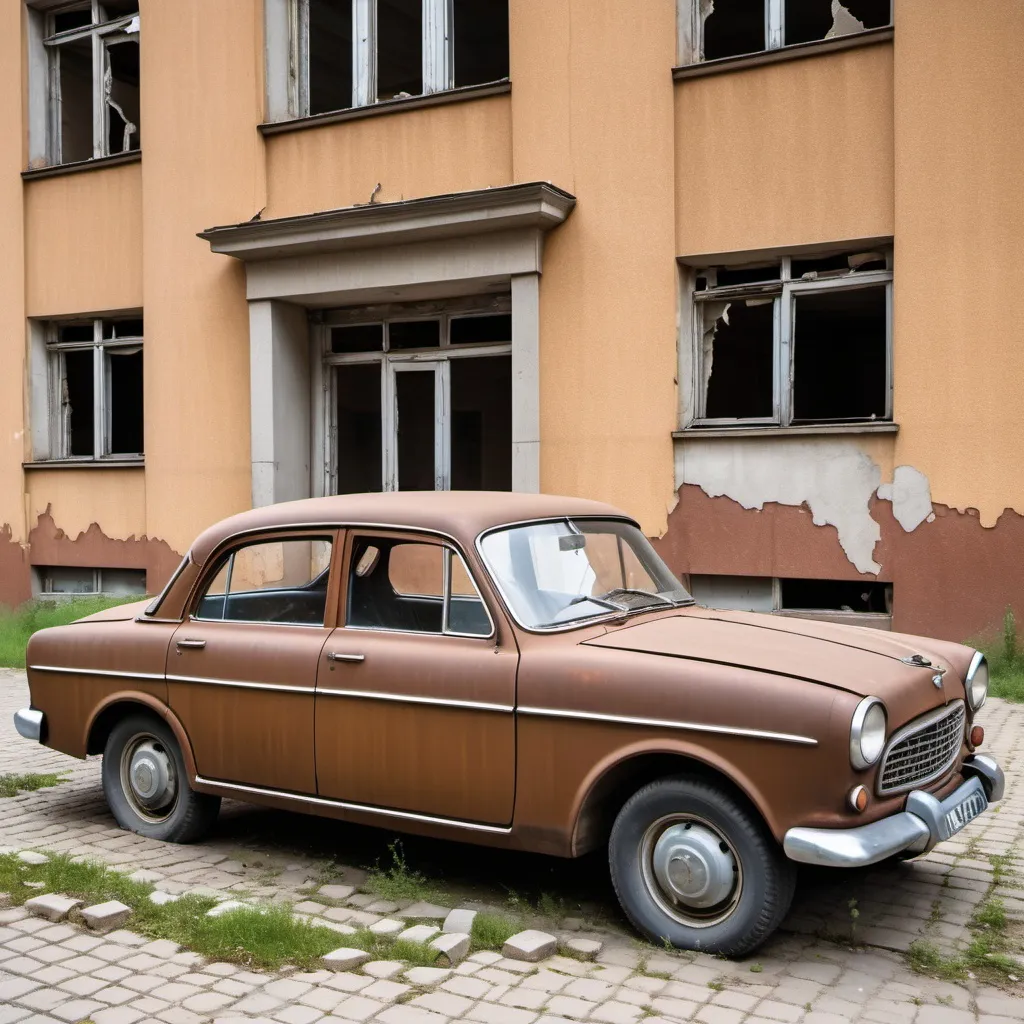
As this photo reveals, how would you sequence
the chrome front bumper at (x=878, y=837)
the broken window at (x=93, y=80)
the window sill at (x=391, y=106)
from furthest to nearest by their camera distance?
1. the broken window at (x=93, y=80)
2. the window sill at (x=391, y=106)
3. the chrome front bumper at (x=878, y=837)

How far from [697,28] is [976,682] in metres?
7.60

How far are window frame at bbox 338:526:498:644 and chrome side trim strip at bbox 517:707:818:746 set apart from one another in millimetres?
387

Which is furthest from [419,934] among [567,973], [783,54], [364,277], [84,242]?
[84,242]

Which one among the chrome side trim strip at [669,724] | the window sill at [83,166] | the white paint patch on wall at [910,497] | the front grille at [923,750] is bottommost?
the front grille at [923,750]

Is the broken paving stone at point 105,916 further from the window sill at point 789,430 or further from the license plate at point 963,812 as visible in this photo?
the window sill at point 789,430

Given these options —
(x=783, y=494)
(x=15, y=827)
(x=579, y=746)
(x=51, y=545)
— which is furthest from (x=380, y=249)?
(x=579, y=746)

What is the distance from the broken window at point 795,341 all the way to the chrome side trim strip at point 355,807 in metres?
6.39

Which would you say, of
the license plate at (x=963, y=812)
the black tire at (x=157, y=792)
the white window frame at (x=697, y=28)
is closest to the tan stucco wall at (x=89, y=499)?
the white window frame at (x=697, y=28)

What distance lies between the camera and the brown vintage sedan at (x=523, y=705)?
13.1ft

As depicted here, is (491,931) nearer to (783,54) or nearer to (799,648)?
(799,648)

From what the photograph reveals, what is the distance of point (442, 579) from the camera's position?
4910mm

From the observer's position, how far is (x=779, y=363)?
410 inches

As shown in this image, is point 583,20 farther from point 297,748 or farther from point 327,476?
point 297,748

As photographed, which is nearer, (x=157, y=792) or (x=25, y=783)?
(x=157, y=792)
